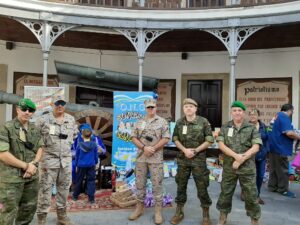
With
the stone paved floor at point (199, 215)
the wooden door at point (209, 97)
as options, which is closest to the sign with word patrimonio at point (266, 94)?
the wooden door at point (209, 97)

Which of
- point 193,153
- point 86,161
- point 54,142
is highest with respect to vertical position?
point 54,142

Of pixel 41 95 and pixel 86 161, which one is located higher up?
pixel 41 95

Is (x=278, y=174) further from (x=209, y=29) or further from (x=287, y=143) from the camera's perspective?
(x=209, y=29)

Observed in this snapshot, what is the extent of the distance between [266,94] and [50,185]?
8.25 meters

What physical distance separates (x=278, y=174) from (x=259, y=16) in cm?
419

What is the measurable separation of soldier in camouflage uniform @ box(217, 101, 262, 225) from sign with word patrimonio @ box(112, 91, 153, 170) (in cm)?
305

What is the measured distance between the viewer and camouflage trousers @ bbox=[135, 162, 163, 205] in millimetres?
4848

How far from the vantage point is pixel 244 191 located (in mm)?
4398

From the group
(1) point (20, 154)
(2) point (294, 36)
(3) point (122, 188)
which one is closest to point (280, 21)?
(2) point (294, 36)

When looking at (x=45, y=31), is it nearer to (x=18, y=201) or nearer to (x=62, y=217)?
(x=62, y=217)

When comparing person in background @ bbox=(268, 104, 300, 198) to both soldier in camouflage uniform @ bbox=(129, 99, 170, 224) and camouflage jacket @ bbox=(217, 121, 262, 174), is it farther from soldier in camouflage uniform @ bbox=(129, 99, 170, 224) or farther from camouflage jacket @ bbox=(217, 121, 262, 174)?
soldier in camouflage uniform @ bbox=(129, 99, 170, 224)

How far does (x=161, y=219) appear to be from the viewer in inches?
190

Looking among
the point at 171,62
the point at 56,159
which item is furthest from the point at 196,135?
the point at 171,62

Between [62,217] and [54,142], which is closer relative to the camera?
[54,142]
